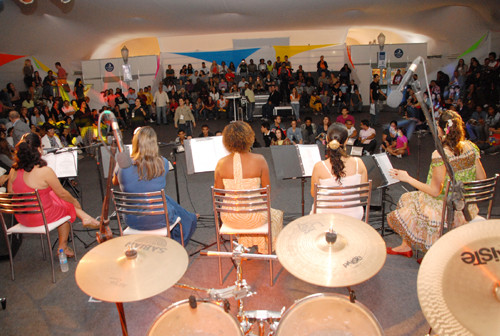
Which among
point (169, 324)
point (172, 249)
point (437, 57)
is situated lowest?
point (169, 324)

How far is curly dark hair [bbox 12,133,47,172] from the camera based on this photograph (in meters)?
3.28

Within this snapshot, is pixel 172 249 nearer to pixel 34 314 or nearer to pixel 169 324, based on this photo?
pixel 169 324

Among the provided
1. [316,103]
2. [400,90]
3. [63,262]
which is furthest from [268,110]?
[400,90]

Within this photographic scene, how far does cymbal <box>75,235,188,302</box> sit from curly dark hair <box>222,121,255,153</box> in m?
1.28

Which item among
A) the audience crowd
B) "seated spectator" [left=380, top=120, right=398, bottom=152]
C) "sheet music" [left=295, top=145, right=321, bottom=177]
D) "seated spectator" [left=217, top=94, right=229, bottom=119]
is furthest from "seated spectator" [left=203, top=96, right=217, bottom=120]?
"sheet music" [left=295, top=145, right=321, bottom=177]

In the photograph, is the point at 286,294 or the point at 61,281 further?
the point at 61,281

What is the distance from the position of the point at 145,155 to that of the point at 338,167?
1657 millimetres

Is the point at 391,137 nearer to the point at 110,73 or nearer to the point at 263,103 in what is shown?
the point at 263,103

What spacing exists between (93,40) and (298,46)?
8.09 m

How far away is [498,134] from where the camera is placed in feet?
24.7

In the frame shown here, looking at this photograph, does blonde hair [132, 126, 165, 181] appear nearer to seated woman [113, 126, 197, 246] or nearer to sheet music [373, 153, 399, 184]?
seated woman [113, 126, 197, 246]

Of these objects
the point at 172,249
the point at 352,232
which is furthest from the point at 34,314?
the point at 352,232

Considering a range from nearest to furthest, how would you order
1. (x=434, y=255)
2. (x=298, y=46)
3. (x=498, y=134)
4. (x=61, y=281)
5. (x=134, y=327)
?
(x=434, y=255) < (x=134, y=327) < (x=61, y=281) < (x=498, y=134) < (x=298, y=46)

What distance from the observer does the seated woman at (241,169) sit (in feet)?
10.2
